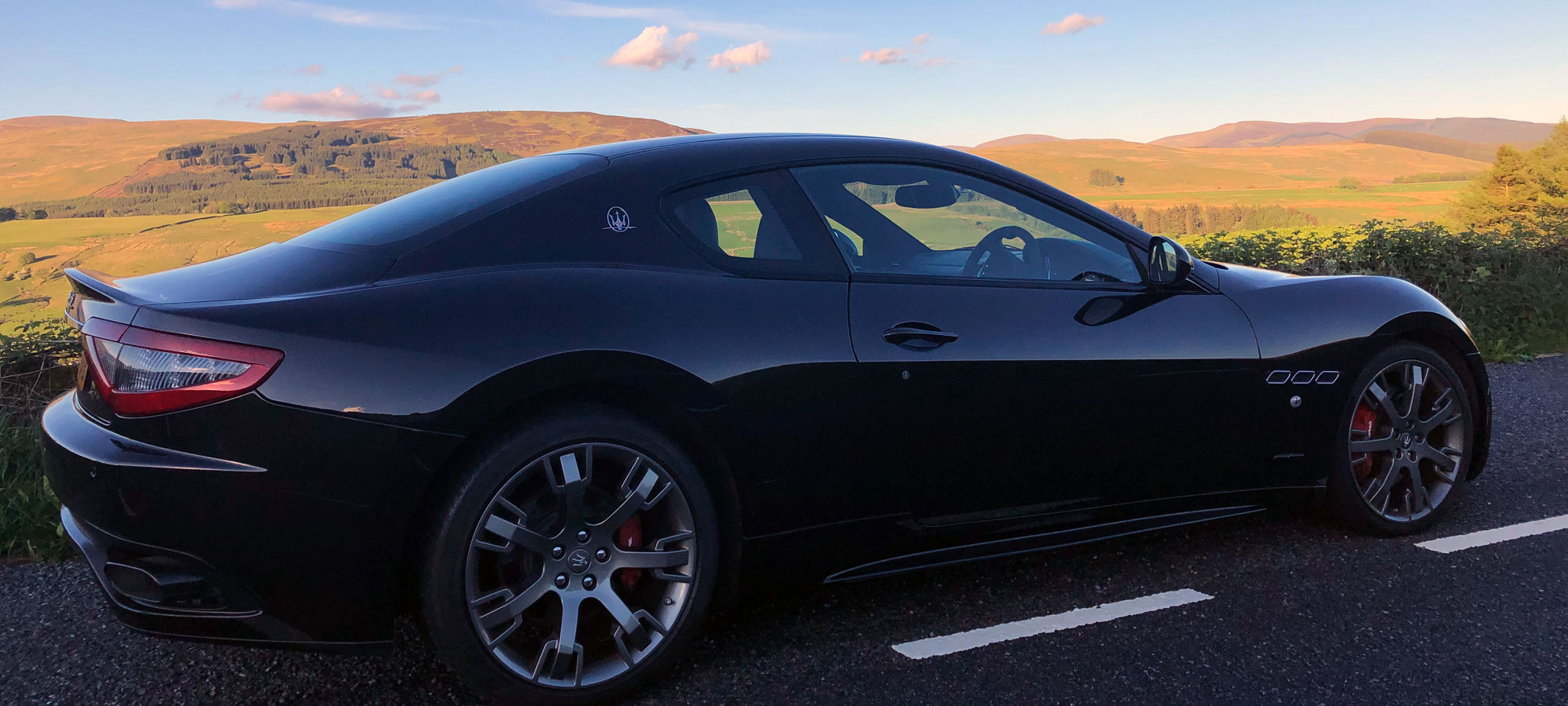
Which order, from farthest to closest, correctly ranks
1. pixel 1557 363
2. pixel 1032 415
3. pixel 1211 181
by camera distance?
pixel 1211 181 < pixel 1557 363 < pixel 1032 415

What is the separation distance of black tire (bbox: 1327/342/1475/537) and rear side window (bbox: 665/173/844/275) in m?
2.04

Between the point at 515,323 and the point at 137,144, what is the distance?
82.5m

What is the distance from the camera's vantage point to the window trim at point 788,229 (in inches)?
104

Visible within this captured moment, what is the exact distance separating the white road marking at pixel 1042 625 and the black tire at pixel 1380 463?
839 mm

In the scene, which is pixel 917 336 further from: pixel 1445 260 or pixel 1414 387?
pixel 1445 260

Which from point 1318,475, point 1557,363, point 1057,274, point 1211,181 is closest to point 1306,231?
point 1557,363

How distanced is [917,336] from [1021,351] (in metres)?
0.34

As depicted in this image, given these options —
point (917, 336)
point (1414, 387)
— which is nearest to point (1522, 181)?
point (1414, 387)

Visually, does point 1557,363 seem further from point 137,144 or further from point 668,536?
point 137,144

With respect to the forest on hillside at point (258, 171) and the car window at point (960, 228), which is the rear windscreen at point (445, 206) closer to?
the car window at point (960, 228)

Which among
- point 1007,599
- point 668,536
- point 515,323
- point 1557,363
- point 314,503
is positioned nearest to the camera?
point 314,503

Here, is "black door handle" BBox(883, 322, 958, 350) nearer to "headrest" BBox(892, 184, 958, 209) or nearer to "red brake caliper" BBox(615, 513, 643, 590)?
"headrest" BBox(892, 184, 958, 209)

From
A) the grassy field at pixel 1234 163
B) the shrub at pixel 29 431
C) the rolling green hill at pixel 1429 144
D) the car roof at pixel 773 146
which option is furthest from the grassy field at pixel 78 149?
the rolling green hill at pixel 1429 144

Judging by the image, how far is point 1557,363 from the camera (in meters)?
7.37
